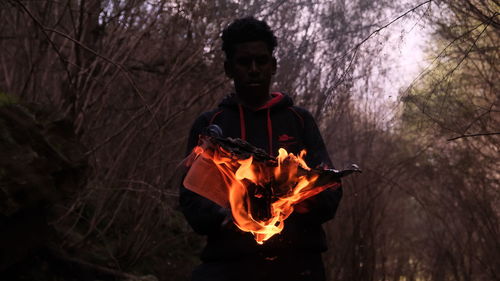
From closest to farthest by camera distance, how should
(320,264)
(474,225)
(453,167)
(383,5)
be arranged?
1. (320,264)
2. (383,5)
3. (474,225)
4. (453,167)

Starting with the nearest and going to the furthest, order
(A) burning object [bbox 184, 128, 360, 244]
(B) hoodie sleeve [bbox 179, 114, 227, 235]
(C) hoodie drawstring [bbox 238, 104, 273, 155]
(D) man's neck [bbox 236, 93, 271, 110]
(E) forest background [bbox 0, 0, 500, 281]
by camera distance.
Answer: (A) burning object [bbox 184, 128, 360, 244] < (B) hoodie sleeve [bbox 179, 114, 227, 235] < (C) hoodie drawstring [bbox 238, 104, 273, 155] < (D) man's neck [bbox 236, 93, 271, 110] < (E) forest background [bbox 0, 0, 500, 281]

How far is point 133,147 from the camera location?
531cm

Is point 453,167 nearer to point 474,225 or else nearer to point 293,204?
point 474,225

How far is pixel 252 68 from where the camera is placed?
2.26 m

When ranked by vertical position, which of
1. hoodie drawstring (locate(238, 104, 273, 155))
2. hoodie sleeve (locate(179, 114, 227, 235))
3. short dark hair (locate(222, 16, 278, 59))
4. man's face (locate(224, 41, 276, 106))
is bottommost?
hoodie sleeve (locate(179, 114, 227, 235))

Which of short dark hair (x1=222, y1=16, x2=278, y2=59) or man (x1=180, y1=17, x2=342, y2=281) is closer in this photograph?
man (x1=180, y1=17, x2=342, y2=281)

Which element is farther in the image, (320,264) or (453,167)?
(453,167)

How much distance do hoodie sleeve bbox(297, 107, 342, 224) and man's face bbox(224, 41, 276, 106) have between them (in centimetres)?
25

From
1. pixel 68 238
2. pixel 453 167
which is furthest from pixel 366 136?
pixel 68 238

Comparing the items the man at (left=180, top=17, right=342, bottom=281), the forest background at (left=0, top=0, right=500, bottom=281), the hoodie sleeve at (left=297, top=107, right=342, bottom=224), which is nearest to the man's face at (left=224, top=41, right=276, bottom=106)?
the man at (left=180, top=17, right=342, bottom=281)

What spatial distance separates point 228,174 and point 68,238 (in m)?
3.66

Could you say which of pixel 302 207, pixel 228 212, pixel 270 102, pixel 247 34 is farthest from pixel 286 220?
pixel 247 34

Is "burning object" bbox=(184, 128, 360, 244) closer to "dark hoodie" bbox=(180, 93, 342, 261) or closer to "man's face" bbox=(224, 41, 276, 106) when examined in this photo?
"dark hoodie" bbox=(180, 93, 342, 261)

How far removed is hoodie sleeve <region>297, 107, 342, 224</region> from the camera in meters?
2.00
